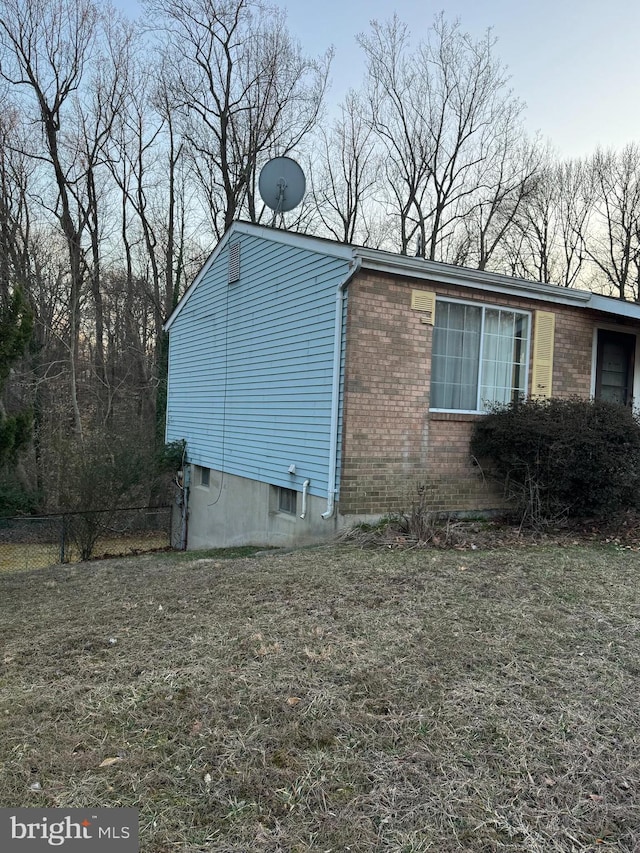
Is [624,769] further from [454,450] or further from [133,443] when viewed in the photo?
[133,443]

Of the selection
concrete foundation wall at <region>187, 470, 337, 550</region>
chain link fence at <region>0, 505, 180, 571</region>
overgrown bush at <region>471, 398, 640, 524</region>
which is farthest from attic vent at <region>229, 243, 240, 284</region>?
overgrown bush at <region>471, 398, 640, 524</region>

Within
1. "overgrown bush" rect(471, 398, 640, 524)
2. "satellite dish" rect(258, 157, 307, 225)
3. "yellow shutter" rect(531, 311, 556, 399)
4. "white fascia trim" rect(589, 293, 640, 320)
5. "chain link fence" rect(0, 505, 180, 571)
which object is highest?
"satellite dish" rect(258, 157, 307, 225)

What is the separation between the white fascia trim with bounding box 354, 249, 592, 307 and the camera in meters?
7.34

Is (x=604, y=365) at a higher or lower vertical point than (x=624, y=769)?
higher

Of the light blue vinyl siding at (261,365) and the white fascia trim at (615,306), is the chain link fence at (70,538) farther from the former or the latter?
the white fascia trim at (615,306)

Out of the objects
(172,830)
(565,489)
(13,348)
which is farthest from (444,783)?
(13,348)

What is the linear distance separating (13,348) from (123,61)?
1921 centimetres

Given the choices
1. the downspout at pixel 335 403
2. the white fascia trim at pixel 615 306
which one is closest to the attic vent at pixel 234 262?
the downspout at pixel 335 403

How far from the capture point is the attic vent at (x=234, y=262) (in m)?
10.9

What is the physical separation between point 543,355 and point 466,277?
1.88m

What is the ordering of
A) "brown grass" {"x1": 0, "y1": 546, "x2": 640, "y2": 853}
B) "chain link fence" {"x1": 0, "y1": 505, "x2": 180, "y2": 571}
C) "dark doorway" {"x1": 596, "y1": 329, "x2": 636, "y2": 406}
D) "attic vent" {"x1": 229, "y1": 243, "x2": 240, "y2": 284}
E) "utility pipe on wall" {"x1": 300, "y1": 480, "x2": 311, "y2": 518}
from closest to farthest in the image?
"brown grass" {"x1": 0, "y1": 546, "x2": 640, "y2": 853}, "utility pipe on wall" {"x1": 300, "y1": 480, "x2": 311, "y2": 518}, "dark doorway" {"x1": 596, "y1": 329, "x2": 636, "y2": 406}, "attic vent" {"x1": 229, "y1": 243, "x2": 240, "y2": 284}, "chain link fence" {"x1": 0, "y1": 505, "x2": 180, "y2": 571}

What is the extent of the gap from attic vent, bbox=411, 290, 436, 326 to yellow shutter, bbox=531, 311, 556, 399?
1856 mm

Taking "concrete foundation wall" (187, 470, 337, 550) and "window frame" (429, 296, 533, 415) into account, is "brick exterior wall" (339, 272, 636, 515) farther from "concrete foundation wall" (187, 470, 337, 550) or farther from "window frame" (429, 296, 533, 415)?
"concrete foundation wall" (187, 470, 337, 550)

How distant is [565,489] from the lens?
740 cm
